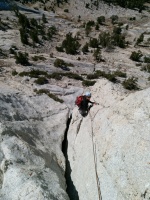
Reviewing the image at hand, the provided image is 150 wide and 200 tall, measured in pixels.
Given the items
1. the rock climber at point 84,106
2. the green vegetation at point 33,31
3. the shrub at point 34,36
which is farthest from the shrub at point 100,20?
the rock climber at point 84,106

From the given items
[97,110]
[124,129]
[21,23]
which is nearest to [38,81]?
[97,110]

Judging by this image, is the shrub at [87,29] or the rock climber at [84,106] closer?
the rock climber at [84,106]

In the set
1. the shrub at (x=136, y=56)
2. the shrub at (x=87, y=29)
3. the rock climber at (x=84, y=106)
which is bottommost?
the shrub at (x=87, y=29)

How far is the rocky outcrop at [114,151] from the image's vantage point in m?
7.74

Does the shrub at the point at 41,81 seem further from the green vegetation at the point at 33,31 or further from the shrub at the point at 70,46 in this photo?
the green vegetation at the point at 33,31

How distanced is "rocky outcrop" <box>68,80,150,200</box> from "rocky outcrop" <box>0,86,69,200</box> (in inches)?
35.7

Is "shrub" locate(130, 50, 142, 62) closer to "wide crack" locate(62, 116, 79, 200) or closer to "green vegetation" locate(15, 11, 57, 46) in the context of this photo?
"green vegetation" locate(15, 11, 57, 46)

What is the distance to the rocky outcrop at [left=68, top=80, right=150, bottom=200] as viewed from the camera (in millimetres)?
7742

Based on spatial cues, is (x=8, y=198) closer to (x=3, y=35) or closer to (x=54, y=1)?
(x=3, y=35)

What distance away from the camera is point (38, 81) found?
1986cm

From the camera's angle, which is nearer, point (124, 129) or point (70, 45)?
point (124, 129)

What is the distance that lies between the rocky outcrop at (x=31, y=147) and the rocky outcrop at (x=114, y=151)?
0.91m

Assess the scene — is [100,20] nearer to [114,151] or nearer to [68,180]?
[68,180]

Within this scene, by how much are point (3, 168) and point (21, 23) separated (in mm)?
30022
